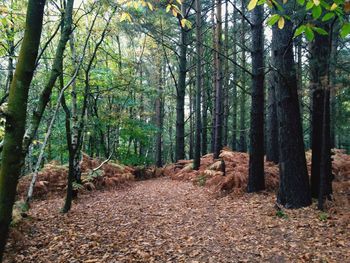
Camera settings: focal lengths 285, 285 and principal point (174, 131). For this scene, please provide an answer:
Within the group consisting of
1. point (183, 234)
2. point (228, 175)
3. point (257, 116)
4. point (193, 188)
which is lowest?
point (183, 234)

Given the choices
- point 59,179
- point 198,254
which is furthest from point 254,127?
point 59,179

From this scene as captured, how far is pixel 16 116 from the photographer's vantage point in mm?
1901

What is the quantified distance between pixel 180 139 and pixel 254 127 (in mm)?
6926

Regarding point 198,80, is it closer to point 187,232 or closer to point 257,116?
point 257,116

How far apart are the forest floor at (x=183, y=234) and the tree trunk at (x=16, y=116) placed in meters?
2.77

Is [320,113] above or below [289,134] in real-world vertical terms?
above

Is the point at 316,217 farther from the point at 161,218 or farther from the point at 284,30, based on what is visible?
the point at 284,30

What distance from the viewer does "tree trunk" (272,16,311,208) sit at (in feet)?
19.7

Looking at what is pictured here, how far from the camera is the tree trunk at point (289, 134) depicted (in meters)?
6.02

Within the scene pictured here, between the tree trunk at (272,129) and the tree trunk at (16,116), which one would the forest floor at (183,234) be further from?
the tree trunk at (272,129)

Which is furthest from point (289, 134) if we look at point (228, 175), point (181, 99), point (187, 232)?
point (181, 99)

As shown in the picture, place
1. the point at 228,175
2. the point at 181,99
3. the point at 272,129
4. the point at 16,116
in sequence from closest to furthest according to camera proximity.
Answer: the point at 16,116, the point at 228,175, the point at 272,129, the point at 181,99

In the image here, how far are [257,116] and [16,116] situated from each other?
661 centimetres

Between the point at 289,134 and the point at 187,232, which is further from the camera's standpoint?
the point at 289,134
